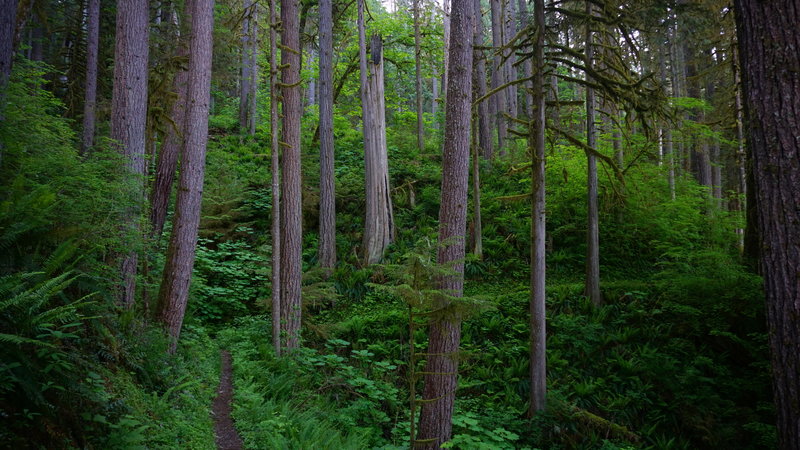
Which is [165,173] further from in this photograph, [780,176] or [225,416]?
[780,176]

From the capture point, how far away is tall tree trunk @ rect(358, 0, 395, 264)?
12.5 metres

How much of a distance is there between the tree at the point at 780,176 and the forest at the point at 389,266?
15 mm

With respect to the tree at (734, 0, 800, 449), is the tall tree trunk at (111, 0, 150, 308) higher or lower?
higher

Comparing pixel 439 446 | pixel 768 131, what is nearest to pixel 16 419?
pixel 439 446

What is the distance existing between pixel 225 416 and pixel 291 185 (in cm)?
475

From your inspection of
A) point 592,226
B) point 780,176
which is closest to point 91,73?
point 592,226

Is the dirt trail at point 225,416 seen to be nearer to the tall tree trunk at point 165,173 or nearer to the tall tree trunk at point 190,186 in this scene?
the tall tree trunk at point 190,186

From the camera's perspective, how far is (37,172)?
4.11 metres

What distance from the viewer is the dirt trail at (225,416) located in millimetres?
4398

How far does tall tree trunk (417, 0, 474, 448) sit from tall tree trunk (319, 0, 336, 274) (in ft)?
21.7

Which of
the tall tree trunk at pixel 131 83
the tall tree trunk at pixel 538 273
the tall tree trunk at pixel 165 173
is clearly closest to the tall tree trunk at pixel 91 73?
the tall tree trunk at pixel 165 173

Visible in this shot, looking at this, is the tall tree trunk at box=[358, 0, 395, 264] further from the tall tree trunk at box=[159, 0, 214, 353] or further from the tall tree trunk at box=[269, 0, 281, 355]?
the tall tree trunk at box=[159, 0, 214, 353]

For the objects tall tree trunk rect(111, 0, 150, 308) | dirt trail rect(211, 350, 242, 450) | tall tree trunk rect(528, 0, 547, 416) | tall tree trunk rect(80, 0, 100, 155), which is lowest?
dirt trail rect(211, 350, 242, 450)

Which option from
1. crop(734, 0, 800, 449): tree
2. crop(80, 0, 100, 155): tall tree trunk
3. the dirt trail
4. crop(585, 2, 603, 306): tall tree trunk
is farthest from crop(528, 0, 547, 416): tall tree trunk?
crop(80, 0, 100, 155): tall tree trunk
